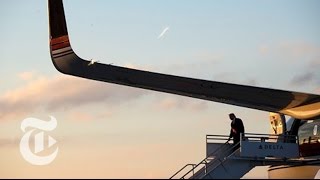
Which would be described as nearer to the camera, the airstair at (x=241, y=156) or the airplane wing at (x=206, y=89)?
the airstair at (x=241, y=156)

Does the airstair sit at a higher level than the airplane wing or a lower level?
lower

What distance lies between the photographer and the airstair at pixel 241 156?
22438 mm

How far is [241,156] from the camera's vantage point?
22500 millimetres

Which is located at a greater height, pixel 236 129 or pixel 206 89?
pixel 206 89

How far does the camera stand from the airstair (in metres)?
22.4

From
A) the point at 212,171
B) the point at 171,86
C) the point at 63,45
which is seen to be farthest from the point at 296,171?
the point at 63,45

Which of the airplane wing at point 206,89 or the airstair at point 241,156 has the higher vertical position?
the airplane wing at point 206,89

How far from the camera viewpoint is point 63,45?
3045 centimetres

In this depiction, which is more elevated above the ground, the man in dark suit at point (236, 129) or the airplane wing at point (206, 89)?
the airplane wing at point (206, 89)

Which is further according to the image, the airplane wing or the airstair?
the airplane wing

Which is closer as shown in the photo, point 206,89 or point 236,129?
point 236,129

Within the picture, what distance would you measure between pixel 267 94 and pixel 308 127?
9.37ft

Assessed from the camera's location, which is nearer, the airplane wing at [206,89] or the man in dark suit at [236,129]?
the man in dark suit at [236,129]

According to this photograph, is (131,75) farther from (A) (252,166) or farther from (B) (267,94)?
(A) (252,166)
